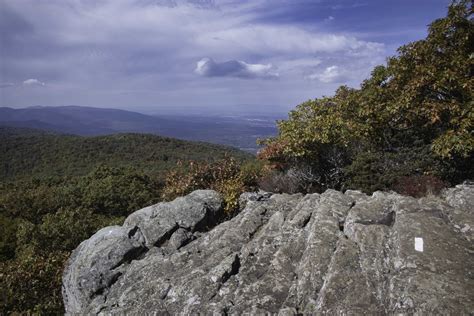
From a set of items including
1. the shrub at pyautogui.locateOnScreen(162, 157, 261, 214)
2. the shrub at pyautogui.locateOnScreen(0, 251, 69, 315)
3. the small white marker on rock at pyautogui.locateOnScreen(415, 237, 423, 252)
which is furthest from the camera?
the shrub at pyautogui.locateOnScreen(162, 157, 261, 214)

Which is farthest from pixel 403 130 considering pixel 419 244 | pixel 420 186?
pixel 419 244

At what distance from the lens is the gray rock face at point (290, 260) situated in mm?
5133

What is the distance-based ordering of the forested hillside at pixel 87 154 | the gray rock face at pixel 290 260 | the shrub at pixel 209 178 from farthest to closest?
the forested hillside at pixel 87 154
the shrub at pixel 209 178
the gray rock face at pixel 290 260

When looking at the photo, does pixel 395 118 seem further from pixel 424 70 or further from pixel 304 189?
pixel 304 189

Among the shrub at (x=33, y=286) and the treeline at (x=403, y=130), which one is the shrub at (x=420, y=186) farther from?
the shrub at (x=33, y=286)

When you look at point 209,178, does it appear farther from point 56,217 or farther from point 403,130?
point 403,130

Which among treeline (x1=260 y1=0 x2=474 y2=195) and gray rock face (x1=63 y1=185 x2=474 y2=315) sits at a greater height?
treeline (x1=260 y1=0 x2=474 y2=195)

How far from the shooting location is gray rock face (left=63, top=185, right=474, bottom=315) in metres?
5.13

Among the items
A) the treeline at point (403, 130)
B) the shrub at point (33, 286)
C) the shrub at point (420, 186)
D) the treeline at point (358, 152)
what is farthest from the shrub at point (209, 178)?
the shrub at point (420, 186)

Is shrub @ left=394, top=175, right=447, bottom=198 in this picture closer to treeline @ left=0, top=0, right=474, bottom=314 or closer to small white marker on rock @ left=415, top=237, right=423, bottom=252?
treeline @ left=0, top=0, right=474, bottom=314

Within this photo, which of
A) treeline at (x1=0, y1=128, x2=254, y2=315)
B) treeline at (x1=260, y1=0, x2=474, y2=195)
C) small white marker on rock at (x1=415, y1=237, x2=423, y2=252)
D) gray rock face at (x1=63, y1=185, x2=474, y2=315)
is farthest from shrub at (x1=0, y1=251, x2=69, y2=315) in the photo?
small white marker on rock at (x1=415, y1=237, x2=423, y2=252)

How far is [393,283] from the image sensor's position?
5172 millimetres

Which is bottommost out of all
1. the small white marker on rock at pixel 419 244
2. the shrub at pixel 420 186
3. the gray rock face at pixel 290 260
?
the gray rock face at pixel 290 260

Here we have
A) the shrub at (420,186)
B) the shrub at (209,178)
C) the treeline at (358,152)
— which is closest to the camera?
the shrub at (420,186)
